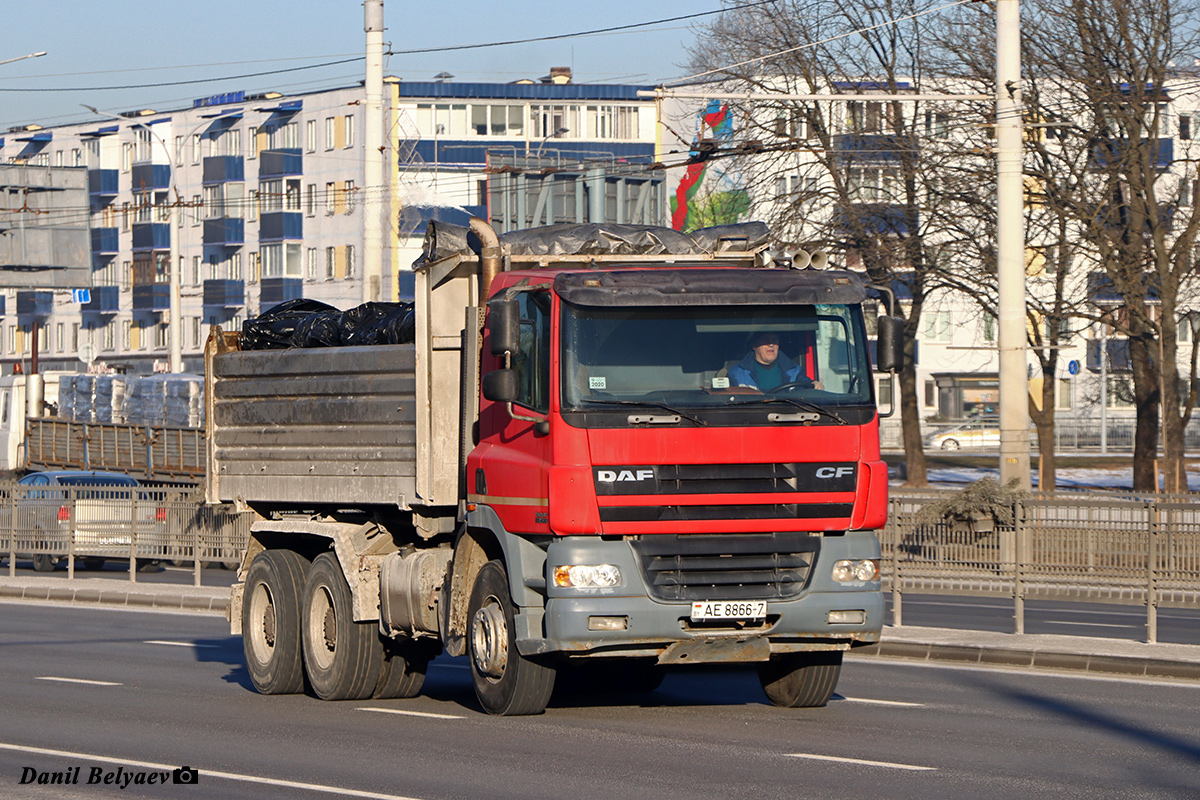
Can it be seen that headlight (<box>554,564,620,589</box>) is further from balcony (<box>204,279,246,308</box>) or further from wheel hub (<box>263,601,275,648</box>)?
balcony (<box>204,279,246,308</box>)

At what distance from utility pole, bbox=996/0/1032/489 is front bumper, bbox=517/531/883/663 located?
13.6m

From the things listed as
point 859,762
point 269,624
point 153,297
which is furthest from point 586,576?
point 153,297

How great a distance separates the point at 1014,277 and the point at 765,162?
753 inches

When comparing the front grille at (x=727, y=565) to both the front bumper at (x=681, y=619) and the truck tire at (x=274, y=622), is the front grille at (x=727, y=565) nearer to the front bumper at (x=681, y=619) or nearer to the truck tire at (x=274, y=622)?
the front bumper at (x=681, y=619)

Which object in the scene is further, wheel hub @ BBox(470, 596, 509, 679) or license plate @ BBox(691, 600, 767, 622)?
wheel hub @ BBox(470, 596, 509, 679)

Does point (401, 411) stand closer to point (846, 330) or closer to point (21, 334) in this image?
point (846, 330)

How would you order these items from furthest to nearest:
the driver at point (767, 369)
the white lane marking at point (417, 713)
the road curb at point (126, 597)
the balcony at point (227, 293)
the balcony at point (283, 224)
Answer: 1. the balcony at point (227, 293)
2. the balcony at point (283, 224)
3. the road curb at point (126, 597)
4. the white lane marking at point (417, 713)
5. the driver at point (767, 369)

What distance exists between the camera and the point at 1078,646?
15.6 meters

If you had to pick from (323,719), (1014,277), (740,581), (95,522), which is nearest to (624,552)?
(740,581)

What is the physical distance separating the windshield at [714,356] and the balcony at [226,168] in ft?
289

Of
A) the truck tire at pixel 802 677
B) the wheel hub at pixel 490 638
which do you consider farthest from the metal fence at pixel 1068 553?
the wheel hub at pixel 490 638

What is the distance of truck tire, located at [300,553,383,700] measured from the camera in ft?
42.8

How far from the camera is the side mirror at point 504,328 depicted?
428 inches

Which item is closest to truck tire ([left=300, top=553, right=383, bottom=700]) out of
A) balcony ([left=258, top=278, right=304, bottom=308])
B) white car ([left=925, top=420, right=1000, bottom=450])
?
white car ([left=925, top=420, right=1000, bottom=450])
